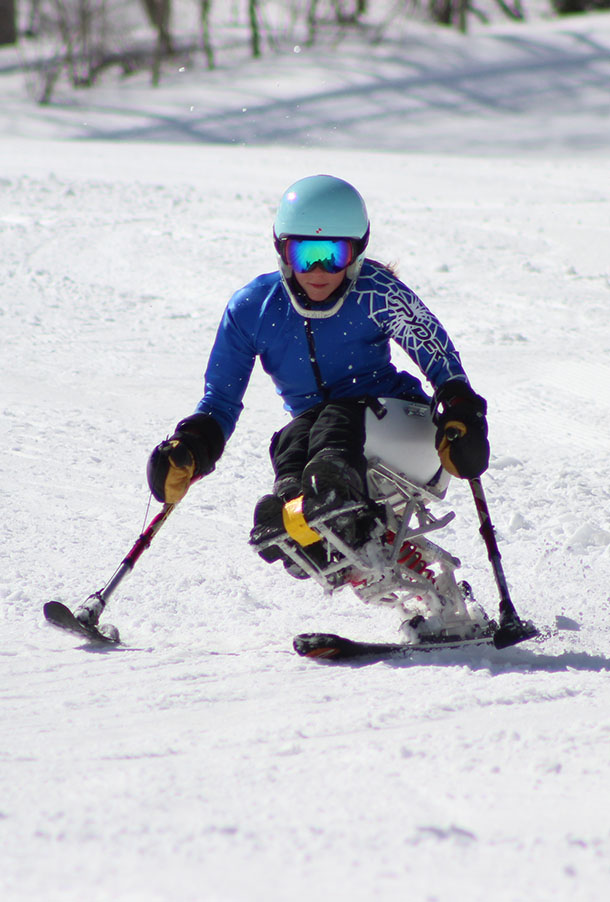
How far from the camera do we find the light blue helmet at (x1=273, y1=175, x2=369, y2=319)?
3.54 metres

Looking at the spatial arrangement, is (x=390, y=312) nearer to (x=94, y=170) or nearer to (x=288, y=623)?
(x=288, y=623)

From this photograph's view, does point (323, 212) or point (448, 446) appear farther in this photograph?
point (323, 212)

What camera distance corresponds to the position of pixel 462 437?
133 inches

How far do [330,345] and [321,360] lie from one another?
0.20 feet

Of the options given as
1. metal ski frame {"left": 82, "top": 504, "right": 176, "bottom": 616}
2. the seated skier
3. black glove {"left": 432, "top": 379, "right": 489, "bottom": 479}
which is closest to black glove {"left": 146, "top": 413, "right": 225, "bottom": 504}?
the seated skier

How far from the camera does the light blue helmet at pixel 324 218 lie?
3.54 meters

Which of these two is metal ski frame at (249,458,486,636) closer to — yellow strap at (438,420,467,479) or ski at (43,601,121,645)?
yellow strap at (438,420,467,479)

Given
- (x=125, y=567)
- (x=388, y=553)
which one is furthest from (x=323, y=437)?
(x=125, y=567)

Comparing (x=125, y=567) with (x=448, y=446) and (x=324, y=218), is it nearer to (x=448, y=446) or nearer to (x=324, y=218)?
(x=448, y=446)

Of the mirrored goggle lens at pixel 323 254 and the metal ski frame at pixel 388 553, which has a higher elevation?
the mirrored goggle lens at pixel 323 254

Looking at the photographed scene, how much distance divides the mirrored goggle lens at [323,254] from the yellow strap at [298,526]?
31.5 inches

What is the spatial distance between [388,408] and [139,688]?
123 centimetres

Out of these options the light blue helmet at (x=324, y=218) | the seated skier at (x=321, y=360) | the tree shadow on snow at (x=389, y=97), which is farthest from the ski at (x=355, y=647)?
the tree shadow on snow at (x=389, y=97)

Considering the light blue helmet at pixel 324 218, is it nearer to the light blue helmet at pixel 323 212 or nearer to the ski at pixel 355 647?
the light blue helmet at pixel 323 212
